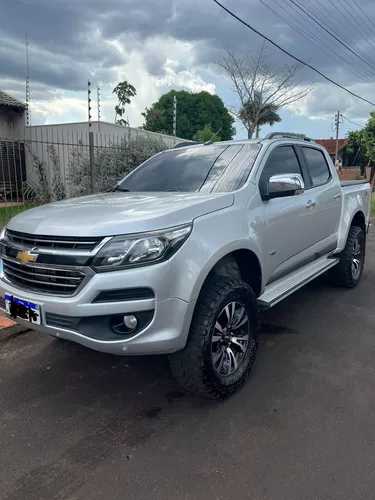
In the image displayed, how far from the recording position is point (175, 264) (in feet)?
7.80

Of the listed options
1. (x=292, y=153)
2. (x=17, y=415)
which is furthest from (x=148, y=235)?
(x=292, y=153)

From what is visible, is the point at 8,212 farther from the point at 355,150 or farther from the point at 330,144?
the point at 330,144

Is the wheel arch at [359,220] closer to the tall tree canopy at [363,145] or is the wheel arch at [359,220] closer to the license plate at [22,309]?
the license plate at [22,309]

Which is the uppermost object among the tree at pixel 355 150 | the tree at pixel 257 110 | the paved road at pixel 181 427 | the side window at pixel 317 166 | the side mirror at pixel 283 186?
the tree at pixel 257 110

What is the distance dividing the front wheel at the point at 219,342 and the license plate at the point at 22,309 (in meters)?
0.88

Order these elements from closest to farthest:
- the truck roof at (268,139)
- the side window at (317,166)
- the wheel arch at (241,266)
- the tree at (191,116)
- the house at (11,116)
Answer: the wheel arch at (241,266)
the truck roof at (268,139)
the side window at (317,166)
the house at (11,116)
the tree at (191,116)

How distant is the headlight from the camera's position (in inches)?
92.1

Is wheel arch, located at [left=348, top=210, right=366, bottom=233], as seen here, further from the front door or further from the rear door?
the front door

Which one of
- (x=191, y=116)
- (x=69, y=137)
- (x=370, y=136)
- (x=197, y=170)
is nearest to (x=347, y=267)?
(x=197, y=170)

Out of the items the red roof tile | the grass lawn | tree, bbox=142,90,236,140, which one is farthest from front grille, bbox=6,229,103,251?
the red roof tile

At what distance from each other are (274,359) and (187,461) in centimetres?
143

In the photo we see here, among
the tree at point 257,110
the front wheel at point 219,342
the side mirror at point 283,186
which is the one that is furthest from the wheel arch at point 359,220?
the tree at point 257,110

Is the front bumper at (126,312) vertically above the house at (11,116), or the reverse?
the house at (11,116)

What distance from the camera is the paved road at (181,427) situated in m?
2.09
